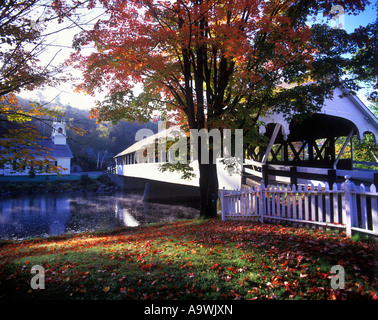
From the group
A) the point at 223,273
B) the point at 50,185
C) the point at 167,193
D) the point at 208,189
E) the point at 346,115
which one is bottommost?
the point at 167,193

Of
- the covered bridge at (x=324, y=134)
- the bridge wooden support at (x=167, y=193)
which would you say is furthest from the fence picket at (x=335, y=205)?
the bridge wooden support at (x=167, y=193)

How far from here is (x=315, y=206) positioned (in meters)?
5.98

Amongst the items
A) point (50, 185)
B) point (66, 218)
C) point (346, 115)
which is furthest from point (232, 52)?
point (50, 185)

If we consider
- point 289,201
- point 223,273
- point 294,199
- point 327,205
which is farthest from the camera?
point 289,201

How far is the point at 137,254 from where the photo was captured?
5363mm

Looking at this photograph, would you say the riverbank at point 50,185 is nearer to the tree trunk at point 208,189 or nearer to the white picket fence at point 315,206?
the tree trunk at point 208,189

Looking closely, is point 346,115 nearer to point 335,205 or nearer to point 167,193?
point 335,205

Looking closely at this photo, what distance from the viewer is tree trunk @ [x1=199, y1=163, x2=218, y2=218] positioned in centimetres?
988

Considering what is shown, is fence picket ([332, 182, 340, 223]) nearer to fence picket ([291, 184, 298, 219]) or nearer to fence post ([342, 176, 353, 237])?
fence post ([342, 176, 353, 237])

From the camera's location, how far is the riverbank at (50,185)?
35781 mm

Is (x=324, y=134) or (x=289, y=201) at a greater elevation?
(x=324, y=134)

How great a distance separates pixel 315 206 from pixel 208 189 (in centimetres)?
451

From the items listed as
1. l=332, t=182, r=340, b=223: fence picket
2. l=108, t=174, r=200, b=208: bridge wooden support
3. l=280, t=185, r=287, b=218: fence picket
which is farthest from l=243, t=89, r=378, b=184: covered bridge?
l=108, t=174, r=200, b=208: bridge wooden support

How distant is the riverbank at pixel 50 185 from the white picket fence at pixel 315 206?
34426 mm
